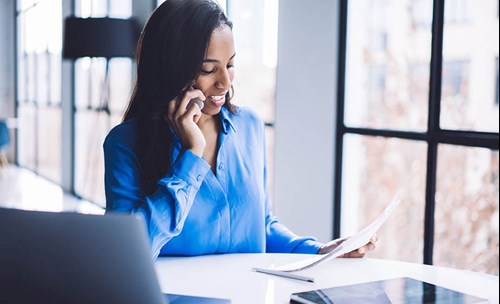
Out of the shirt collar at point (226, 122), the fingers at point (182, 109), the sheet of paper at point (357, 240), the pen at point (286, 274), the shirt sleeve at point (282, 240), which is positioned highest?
the fingers at point (182, 109)

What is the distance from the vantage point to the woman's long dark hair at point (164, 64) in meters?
1.75

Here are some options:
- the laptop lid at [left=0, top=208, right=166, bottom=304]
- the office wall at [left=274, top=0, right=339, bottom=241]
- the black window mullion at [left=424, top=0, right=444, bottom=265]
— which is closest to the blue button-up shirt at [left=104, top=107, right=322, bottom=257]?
the laptop lid at [left=0, top=208, right=166, bottom=304]

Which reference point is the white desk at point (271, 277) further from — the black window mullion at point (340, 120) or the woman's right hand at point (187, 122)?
Result: the black window mullion at point (340, 120)

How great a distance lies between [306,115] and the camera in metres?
3.21

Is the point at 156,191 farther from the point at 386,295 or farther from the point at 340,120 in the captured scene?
the point at 340,120

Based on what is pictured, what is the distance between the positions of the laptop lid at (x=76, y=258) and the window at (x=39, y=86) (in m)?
Answer: 7.34

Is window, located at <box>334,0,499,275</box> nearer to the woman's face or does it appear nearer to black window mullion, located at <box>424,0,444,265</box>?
black window mullion, located at <box>424,0,444,265</box>

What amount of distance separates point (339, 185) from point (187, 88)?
63.1 inches

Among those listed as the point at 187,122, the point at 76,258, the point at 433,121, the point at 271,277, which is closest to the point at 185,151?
the point at 187,122

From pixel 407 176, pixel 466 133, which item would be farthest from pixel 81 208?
pixel 466 133

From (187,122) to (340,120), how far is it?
1.53 meters

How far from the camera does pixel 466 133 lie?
2.53m

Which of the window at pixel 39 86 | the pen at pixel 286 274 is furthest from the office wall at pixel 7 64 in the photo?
the pen at pixel 286 274

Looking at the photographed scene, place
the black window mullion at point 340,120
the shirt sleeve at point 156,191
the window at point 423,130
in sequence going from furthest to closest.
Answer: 1. the black window mullion at point 340,120
2. the window at point 423,130
3. the shirt sleeve at point 156,191
